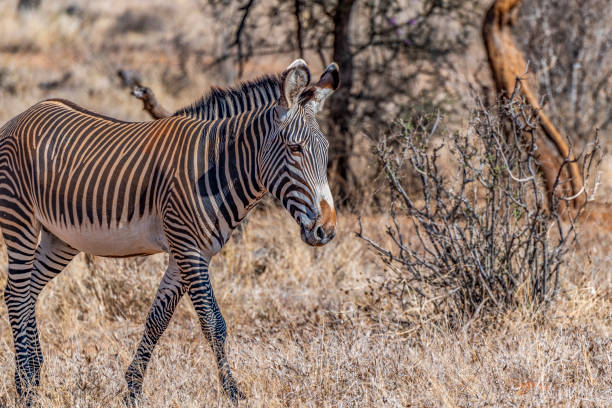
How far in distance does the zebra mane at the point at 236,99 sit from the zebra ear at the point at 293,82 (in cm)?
42

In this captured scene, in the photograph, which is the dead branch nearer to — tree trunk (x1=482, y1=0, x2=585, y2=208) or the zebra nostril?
the zebra nostril

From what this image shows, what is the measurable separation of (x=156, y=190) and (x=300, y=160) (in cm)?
97

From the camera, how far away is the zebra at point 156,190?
4188 millimetres

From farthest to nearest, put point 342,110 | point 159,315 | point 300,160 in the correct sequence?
point 342,110, point 159,315, point 300,160

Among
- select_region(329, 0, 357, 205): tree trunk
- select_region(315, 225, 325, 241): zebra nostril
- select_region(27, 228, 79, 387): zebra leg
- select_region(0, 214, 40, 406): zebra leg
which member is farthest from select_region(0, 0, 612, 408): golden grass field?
select_region(329, 0, 357, 205): tree trunk

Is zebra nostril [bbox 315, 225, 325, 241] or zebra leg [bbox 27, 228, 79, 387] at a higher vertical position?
zebra nostril [bbox 315, 225, 325, 241]

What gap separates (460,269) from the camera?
5457 millimetres

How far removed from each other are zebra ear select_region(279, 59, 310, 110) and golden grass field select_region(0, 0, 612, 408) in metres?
1.51

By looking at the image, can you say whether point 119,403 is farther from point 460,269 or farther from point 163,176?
point 460,269

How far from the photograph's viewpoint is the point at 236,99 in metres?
4.82

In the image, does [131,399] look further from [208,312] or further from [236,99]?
[236,99]

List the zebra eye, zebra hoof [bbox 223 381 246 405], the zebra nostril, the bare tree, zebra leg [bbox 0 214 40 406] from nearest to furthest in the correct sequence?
the zebra nostril < the zebra eye < zebra hoof [bbox 223 381 246 405] < zebra leg [bbox 0 214 40 406] < the bare tree

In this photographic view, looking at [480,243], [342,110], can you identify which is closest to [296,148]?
[480,243]

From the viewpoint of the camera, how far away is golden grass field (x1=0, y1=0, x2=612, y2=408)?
4309mm
